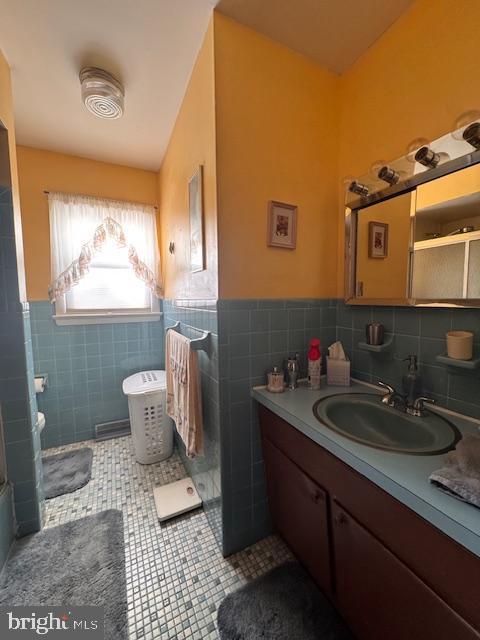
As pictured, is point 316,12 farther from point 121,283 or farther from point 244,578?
point 244,578

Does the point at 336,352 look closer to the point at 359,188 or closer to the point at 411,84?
the point at 359,188

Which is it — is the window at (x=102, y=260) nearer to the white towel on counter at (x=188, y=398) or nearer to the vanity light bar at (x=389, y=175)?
the white towel on counter at (x=188, y=398)

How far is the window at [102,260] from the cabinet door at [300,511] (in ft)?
5.92

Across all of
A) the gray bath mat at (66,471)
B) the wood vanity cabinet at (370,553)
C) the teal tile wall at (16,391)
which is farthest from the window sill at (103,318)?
the wood vanity cabinet at (370,553)

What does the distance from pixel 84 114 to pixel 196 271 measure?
1360mm

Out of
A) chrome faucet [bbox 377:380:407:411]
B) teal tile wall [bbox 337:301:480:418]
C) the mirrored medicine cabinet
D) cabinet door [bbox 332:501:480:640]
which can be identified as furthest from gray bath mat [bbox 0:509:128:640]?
the mirrored medicine cabinet

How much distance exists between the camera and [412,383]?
3.21 ft

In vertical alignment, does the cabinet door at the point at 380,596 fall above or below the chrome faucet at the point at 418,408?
below

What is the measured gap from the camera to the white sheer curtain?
2008 millimetres

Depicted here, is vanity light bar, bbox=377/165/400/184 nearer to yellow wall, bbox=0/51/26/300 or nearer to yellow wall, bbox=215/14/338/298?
yellow wall, bbox=215/14/338/298

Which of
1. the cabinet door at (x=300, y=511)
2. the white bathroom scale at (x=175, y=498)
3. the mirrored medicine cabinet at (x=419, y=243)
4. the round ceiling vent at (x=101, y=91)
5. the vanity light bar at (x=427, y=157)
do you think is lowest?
the white bathroom scale at (x=175, y=498)

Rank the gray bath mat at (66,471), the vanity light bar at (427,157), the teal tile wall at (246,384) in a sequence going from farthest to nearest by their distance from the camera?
the gray bath mat at (66,471) < the teal tile wall at (246,384) < the vanity light bar at (427,157)

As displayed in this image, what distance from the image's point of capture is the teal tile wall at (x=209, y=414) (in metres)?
1.17

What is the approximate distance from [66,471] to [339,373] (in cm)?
203
